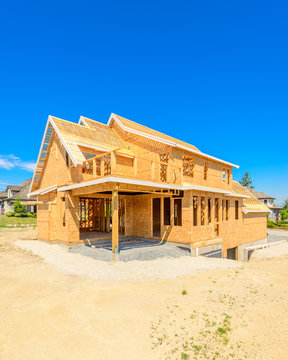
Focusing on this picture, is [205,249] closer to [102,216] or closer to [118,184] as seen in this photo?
[118,184]

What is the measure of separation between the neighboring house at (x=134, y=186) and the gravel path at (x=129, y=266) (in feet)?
4.41

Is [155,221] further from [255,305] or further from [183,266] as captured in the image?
[255,305]

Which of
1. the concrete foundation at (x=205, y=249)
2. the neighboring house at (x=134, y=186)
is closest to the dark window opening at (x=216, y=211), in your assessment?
the neighboring house at (x=134, y=186)

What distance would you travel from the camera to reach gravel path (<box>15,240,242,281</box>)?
9.57 meters

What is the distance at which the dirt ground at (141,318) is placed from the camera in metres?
4.70

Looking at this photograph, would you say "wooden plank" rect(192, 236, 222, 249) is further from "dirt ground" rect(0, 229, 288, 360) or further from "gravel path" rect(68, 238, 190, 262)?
"dirt ground" rect(0, 229, 288, 360)

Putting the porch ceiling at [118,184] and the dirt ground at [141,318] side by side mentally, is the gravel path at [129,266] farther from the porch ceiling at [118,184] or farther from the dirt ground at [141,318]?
the porch ceiling at [118,184]

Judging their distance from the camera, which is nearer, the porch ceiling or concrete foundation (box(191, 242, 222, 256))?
the porch ceiling

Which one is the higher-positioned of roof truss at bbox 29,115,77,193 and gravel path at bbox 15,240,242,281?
roof truss at bbox 29,115,77,193

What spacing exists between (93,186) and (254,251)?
16.1 meters

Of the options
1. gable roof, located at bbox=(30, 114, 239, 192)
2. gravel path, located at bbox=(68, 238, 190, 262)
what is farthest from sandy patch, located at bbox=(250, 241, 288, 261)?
gravel path, located at bbox=(68, 238, 190, 262)

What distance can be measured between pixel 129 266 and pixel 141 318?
16.4 feet

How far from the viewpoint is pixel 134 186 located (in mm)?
13055

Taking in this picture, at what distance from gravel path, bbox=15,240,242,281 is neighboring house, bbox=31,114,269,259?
134 cm
